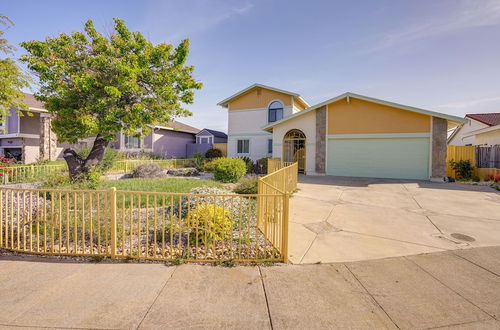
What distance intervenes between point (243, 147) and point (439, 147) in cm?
1486

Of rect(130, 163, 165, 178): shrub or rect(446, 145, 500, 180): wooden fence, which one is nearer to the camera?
rect(446, 145, 500, 180): wooden fence

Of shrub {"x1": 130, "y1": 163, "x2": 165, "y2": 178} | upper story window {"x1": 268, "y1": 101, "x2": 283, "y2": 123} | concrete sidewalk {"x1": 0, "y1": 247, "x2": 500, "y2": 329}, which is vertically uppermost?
upper story window {"x1": 268, "y1": 101, "x2": 283, "y2": 123}

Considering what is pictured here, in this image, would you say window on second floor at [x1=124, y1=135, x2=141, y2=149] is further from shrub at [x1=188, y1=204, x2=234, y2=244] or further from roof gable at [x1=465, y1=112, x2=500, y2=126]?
roof gable at [x1=465, y1=112, x2=500, y2=126]

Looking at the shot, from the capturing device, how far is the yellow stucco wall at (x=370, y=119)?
13.3m

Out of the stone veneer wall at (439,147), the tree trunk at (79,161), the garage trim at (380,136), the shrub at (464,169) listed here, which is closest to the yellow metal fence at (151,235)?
the tree trunk at (79,161)

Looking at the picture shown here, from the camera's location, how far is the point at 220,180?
1170 cm

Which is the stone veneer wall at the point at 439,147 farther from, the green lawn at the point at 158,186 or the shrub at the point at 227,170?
the green lawn at the point at 158,186

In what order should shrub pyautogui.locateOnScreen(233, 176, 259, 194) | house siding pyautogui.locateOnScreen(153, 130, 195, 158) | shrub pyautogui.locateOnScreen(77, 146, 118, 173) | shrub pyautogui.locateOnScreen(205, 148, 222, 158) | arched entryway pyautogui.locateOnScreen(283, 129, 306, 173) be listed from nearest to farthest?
1. shrub pyautogui.locateOnScreen(233, 176, 259, 194)
2. shrub pyautogui.locateOnScreen(77, 146, 118, 173)
3. arched entryway pyautogui.locateOnScreen(283, 129, 306, 173)
4. shrub pyautogui.locateOnScreen(205, 148, 222, 158)
5. house siding pyautogui.locateOnScreen(153, 130, 195, 158)

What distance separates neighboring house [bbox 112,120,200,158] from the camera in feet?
76.0

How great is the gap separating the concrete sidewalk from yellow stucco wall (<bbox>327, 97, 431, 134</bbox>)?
38.2ft

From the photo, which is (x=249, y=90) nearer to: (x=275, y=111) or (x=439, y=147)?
(x=275, y=111)

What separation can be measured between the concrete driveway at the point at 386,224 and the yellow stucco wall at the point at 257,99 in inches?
540

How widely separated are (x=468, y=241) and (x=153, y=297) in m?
5.91

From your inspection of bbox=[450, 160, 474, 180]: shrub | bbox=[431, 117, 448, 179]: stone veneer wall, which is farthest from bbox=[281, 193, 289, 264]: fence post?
bbox=[450, 160, 474, 180]: shrub
